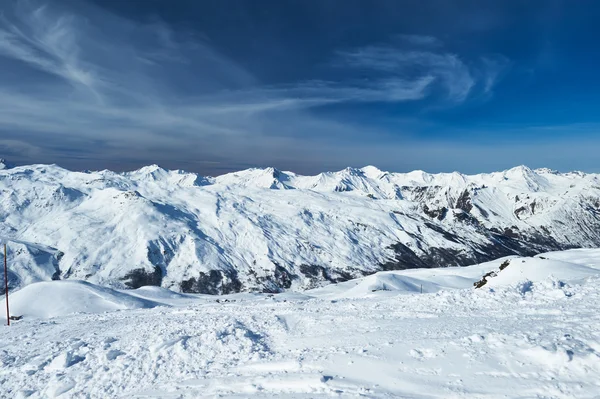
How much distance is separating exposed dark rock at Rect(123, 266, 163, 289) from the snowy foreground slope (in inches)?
6962

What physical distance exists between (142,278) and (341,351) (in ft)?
643

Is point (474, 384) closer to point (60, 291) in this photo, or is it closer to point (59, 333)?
point (59, 333)

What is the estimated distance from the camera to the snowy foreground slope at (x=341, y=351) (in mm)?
10062

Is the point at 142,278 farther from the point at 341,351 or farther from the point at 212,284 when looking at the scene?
the point at 341,351

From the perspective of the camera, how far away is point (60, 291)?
151 ft

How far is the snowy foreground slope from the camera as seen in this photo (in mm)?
10062

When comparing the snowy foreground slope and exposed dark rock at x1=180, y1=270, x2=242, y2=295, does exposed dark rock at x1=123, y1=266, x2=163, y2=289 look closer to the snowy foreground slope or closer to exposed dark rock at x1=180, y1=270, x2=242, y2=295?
exposed dark rock at x1=180, y1=270, x2=242, y2=295

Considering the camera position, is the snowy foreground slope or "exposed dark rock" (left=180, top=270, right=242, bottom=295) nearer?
the snowy foreground slope

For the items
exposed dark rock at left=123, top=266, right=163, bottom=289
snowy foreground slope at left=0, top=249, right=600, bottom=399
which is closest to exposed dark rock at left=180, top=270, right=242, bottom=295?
exposed dark rock at left=123, top=266, right=163, bottom=289

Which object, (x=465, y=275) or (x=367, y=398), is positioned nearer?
(x=367, y=398)

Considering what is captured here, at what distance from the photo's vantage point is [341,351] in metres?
12.9

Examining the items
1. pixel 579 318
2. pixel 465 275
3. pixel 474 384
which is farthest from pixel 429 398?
pixel 465 275

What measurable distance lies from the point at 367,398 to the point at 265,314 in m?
11.1

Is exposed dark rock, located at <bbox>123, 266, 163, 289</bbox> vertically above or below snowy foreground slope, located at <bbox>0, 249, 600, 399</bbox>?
below
